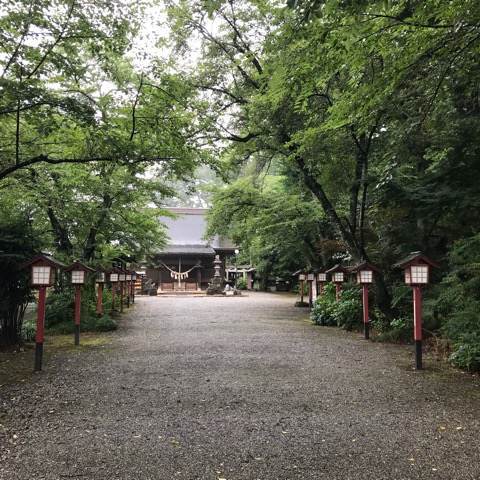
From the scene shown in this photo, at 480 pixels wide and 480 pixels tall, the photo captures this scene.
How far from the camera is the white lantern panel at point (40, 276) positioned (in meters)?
6.02

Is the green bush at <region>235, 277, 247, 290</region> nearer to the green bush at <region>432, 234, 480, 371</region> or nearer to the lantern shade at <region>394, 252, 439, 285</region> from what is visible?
the green bush at <region>432, 234, 480, 371</region>

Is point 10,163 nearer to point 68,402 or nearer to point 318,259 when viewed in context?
point 68,402

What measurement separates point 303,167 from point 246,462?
824 centimetres

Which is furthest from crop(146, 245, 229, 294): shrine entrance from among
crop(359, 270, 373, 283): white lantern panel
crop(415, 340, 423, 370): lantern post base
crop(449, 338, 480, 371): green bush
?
crop(449, 338, 480, 371): green bush

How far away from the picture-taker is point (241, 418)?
3.88m

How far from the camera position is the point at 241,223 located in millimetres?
16047

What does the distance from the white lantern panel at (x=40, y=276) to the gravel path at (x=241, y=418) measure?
51.2 inches

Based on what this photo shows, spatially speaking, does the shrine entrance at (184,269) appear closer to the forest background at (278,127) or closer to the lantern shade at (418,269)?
the forest background at (278,127)

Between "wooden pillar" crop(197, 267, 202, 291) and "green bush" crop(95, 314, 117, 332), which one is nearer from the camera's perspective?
"green bush" crop(95, 314, 117, 332)

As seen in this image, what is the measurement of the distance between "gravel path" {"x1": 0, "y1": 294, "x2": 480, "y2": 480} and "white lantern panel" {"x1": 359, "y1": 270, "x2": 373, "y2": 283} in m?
1.78

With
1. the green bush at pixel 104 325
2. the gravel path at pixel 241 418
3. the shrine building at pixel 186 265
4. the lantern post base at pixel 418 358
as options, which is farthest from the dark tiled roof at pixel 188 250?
the lantern post base at pixel 418 358

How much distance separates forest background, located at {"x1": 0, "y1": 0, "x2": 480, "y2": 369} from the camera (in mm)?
4660

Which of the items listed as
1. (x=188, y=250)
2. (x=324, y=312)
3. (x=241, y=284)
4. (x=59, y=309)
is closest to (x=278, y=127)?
(x=324, y=312)

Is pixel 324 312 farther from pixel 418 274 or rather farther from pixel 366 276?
pixel 418 274
